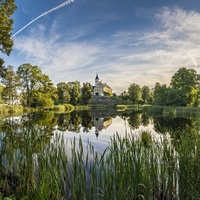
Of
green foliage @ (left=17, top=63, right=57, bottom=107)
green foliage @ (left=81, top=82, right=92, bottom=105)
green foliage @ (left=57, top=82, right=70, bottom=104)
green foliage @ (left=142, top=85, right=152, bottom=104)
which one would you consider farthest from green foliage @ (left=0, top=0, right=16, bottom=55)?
green foliage @ (left=142, top=85, right=152, bottom=104)

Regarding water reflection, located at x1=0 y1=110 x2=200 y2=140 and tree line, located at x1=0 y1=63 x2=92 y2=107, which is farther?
tree line, located at x1=0 y1=63 x2=92 y2=107

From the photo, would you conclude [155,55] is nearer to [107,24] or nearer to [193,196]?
[107,24]

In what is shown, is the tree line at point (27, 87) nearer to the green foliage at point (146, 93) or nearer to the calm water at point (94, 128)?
the calm water at point (94, 128)

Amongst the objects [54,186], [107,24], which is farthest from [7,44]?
[54,186]

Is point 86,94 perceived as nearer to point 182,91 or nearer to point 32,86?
point 32,86

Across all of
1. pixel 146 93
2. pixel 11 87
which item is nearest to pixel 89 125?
pixel 11 87

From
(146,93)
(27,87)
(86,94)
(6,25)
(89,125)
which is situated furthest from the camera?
(146,93)

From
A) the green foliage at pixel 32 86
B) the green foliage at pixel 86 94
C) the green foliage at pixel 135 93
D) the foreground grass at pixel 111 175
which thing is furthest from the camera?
the green foliage at pixel 135 93

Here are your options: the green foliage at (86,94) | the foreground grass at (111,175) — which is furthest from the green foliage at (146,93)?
the foreground grass at (111,175)

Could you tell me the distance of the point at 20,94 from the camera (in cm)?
3803

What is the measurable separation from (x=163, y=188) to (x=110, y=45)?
49.4 feet

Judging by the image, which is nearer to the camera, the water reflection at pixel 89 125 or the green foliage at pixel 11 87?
the water reflection at pixel 89 125

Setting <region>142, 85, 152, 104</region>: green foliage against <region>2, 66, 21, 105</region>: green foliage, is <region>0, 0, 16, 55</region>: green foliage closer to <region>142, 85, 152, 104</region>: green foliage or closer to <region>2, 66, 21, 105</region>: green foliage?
<region>2, 66, 21, 105</region>: green foliage

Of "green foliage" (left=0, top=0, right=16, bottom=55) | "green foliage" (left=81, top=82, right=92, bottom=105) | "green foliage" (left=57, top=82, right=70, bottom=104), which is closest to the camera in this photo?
"green foliage" (left=0, top=0, right=16, bottom=55)
